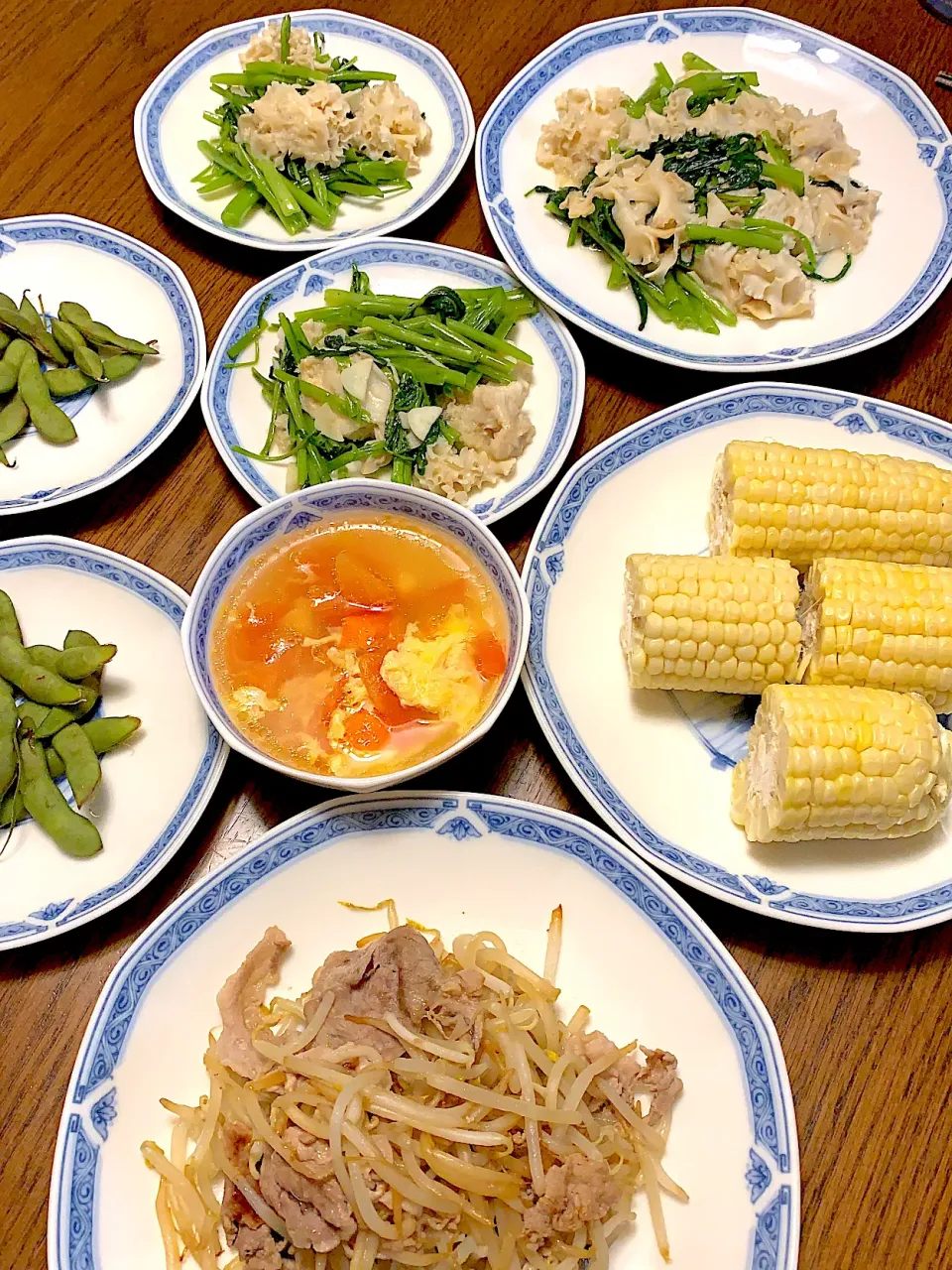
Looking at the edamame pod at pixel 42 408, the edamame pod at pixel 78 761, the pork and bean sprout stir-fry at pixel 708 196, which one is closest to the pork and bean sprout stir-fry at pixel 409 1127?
the edamame pod at pixel 78 761

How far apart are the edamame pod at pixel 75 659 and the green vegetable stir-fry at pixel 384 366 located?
589 millimetres

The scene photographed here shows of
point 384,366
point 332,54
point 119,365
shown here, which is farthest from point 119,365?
point 332,54

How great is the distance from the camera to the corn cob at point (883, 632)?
192 centimetres

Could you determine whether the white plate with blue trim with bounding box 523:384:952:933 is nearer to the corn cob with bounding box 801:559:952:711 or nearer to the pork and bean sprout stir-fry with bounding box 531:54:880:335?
the corn cob with bounding box 801:559:952:711

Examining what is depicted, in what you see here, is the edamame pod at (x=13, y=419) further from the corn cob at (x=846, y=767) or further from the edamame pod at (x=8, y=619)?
the corn cob at (x=846, y=767)

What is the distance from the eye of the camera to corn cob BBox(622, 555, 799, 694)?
6.35ft

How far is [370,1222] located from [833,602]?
4.69 feet

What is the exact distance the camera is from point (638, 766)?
1.96 m

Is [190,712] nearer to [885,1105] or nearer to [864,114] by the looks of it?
[885,1105]

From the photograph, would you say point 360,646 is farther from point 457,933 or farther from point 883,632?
point 883,632

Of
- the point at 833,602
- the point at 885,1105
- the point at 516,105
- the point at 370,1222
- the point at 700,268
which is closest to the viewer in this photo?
the point at 370,1222

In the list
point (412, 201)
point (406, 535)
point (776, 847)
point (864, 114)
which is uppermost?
point (864, 114)

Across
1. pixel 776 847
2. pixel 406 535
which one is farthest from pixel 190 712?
pixel 776 847

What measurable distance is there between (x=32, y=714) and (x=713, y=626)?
1.44m
